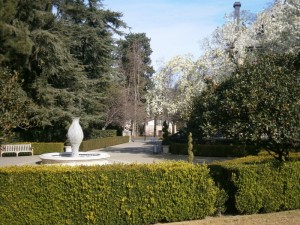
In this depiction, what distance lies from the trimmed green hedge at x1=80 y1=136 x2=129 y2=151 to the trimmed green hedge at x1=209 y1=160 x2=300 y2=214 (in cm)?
1983

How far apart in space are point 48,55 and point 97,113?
24.9 ft

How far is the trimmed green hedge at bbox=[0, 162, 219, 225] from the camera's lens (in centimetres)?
687

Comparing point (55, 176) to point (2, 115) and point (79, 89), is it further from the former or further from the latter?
point (79, 89)

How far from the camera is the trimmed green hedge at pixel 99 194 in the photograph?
6867mm

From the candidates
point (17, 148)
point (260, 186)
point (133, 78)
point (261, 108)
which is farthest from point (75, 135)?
point (133, 78)

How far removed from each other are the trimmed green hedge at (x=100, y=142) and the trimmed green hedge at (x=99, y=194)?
65.9 ft

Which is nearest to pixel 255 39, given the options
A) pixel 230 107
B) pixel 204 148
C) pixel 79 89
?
pixel 204 148

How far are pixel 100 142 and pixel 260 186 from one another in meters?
24.4

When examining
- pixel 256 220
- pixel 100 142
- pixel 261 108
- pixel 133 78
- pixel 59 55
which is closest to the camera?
pixel 256 220

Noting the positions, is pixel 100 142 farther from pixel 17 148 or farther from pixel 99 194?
pixel 99 194

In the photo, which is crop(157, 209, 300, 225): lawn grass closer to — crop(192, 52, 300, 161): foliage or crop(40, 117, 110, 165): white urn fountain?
crop(192, 52, 300, 161): foliage

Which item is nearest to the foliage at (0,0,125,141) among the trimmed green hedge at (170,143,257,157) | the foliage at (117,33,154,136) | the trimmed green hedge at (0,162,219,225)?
the trimmed green hedge at (170,143,257,157)

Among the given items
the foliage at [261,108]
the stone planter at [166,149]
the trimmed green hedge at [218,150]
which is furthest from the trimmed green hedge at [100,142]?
the foliage at [261,108]

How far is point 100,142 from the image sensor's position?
31.4 m
